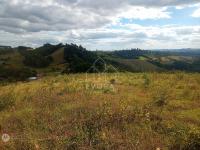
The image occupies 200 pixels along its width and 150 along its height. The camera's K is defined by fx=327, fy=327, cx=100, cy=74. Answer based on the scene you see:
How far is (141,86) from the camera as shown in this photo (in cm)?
2003

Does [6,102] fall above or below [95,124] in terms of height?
below

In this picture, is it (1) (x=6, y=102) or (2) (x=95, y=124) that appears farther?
(1) (x=6, y=102)

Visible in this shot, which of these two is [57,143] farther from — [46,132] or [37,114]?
[37,114]

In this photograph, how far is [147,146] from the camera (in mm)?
7570

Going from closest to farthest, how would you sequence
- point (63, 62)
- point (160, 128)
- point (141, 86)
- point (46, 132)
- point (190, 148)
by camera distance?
point (190, 148) → point (46, 132) → point (160, 128) → point (141, 86) → point (63, 62)

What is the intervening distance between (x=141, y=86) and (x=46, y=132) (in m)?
11.9

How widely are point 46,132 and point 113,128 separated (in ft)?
6.02

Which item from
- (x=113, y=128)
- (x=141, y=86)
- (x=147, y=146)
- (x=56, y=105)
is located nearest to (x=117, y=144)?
(x=147, y=146)

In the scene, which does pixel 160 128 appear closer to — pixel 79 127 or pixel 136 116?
pixel 136 116

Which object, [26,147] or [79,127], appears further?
[79,127]

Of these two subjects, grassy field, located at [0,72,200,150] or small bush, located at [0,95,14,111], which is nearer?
grassy field, located at [0,72,200,150]

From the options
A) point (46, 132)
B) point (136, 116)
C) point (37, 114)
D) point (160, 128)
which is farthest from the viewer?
point (37, 114)

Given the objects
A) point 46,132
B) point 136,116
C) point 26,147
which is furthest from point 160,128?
point 26,147

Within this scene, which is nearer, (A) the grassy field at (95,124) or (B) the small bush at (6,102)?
(A) the grassy field at (95,124)
